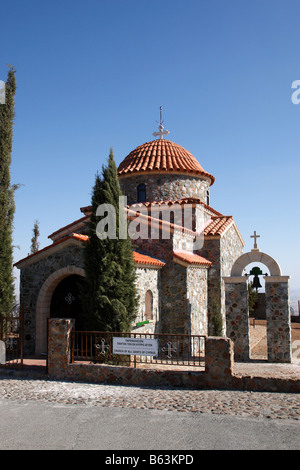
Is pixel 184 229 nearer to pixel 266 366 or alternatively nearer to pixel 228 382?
pixel 266 366

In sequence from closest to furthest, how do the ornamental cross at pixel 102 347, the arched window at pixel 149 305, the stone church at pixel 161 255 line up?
the ornamental cross at pixel 102 347 → the stone church at pixel 161 255 → the arched window at pixel 149 305

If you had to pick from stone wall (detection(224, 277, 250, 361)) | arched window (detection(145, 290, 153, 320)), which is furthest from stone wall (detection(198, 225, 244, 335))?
arched window (detection(145, 290, 153, 320))

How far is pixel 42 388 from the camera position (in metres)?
9.45

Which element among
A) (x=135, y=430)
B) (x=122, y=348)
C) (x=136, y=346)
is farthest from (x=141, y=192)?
(x=135, y=430)

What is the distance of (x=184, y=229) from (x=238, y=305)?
14.8 feet

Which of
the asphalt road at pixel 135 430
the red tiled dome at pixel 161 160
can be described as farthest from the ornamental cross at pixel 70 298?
the red tiled dome at pixel 161 160

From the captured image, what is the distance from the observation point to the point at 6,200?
15.2 meters

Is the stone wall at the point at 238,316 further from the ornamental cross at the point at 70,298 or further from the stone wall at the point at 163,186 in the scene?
the stone wall at the point at 163,186

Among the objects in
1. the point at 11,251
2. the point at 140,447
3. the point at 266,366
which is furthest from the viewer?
the point at 11,251

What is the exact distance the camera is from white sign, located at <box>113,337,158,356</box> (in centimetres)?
1007

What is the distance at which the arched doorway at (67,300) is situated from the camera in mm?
13828

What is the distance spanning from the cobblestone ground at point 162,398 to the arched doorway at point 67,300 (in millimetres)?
3988

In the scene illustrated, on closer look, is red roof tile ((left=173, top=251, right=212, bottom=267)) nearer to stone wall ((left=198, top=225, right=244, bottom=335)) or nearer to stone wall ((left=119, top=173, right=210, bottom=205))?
stone wall ((left=198, top=225, right=244, bottom=335))
